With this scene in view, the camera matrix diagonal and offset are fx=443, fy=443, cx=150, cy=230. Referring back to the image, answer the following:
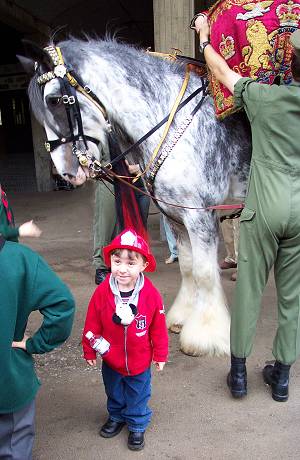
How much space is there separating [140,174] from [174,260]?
2274 mm

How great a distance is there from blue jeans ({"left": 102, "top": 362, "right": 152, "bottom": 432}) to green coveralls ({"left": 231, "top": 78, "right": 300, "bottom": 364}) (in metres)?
0.59

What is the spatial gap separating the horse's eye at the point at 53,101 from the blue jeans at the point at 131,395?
137 centimetres

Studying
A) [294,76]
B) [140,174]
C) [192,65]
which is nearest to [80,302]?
[140,174]

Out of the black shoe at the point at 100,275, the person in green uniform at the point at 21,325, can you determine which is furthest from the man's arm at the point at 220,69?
the black shoe at the point at 100,275

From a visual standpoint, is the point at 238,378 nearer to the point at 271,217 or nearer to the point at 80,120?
the point at 271,217

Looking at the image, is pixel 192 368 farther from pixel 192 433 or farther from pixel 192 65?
pixel 192 65

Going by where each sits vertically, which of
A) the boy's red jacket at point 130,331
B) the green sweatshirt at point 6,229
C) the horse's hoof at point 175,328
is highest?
the green sweatshirt at point 6,229

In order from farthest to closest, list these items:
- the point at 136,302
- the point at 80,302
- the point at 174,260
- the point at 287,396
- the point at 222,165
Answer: the point at 174,260 < the point at 80,302 < the point at 222,165 < the point at 287,396 < the point at 136,302

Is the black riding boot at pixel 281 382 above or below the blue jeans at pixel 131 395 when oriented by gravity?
below

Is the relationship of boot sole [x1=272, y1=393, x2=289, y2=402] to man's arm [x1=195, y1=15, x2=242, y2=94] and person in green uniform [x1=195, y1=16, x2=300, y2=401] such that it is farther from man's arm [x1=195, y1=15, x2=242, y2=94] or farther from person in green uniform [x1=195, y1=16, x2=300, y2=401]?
man's arm [x1=195, y1=15, x2=242, y2=94]

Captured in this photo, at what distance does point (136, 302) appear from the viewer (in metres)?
1.94

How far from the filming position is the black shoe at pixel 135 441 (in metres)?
2.05

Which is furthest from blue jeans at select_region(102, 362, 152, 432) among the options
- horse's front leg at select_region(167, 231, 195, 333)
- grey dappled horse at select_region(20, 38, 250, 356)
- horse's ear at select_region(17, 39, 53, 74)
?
horse's ear at select_region(17, 39, 53, 74)

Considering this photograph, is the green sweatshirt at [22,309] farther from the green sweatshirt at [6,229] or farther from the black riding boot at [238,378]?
the black riding boot at [238,378]
